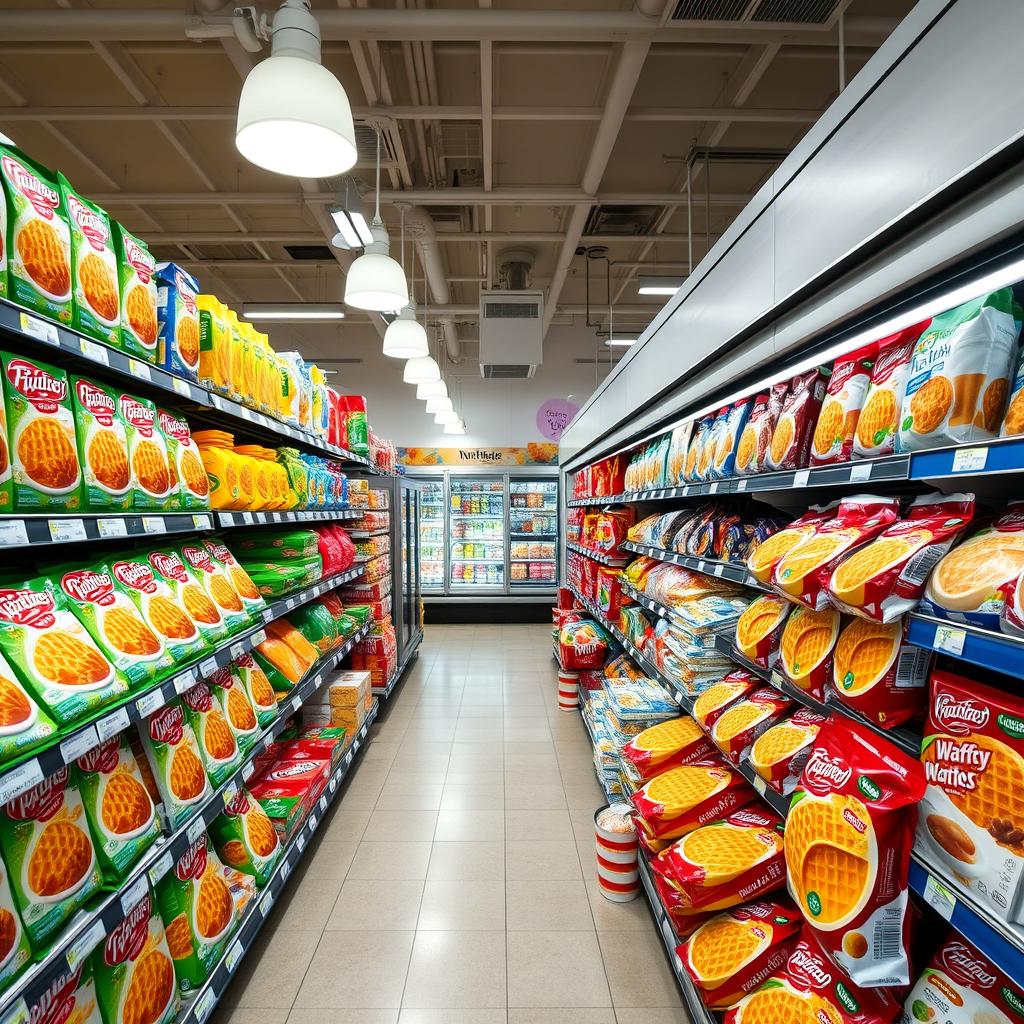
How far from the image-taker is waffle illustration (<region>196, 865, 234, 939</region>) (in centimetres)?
191

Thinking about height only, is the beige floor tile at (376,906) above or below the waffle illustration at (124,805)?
below

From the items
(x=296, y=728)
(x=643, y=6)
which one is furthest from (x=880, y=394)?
(x=296, y=728)

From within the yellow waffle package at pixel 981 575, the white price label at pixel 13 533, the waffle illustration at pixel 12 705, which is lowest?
the waffle illustration at pixel 12 705

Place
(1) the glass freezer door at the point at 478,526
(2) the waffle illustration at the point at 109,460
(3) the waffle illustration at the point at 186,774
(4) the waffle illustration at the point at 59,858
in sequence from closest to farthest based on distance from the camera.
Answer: (4) the waffle illustration at the point at 59,858
(2) the waffle illustration at the point at 109,460
(3) the waffle illustration at the point at 186,774
(1) the glass freezer door at the point at 478,526

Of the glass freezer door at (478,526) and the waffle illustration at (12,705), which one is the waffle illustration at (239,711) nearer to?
the waffle illustration at (12,705)

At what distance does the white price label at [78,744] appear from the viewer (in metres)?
1.30

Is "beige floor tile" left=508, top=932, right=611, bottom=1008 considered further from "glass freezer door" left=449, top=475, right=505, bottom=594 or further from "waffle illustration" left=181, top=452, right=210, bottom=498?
"glass freezer door" left=449, top=475, right=505, bottom=594

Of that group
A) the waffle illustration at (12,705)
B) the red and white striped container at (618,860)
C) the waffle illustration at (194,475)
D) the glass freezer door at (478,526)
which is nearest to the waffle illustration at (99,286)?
the waffle illustration at (194,475)

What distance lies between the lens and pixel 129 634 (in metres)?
1.69

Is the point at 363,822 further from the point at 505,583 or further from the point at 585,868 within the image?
the point at 505,583

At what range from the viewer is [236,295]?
955cm

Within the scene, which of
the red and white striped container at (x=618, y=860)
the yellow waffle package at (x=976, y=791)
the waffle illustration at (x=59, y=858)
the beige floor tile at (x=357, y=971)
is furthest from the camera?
the red and white striped container at (x=618, y=860)

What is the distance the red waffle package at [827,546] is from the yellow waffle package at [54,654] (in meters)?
1.68

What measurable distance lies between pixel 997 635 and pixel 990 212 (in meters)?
0.70
